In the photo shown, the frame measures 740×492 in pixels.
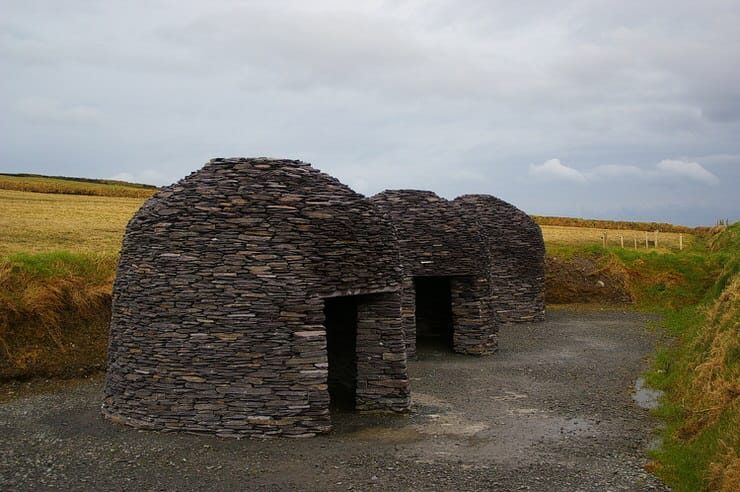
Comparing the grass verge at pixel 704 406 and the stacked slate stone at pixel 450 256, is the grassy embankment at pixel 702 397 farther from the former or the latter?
the stacked slate stone at pixel 450 256

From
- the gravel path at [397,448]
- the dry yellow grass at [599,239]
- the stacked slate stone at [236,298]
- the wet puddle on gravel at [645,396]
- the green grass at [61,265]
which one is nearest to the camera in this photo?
the gravel path at [397,448]

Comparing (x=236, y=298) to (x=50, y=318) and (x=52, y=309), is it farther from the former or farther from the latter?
(x=52, y=309)

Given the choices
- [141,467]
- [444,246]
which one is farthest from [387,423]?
[444,246]

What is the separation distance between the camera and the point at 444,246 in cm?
2028

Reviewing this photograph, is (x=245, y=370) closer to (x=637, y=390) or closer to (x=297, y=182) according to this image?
(x=297, y=182)

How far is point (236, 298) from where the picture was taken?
468 inches

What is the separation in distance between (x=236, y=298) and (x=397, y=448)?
3799 millimetres

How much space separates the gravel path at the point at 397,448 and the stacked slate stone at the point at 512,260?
9644 mm

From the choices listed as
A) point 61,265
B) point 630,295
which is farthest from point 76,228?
point 630,295

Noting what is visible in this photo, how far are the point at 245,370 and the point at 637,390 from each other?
9670 mm

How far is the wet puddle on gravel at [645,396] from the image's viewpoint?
14.7 meters

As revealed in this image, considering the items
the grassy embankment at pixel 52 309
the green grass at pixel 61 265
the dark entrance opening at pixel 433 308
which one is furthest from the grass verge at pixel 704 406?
the green grass at pixel 61 265

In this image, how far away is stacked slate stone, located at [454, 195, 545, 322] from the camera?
87.1 feet

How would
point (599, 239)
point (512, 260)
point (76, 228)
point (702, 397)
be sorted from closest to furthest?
1. point (702, 397)
2. point (512, 260)
3. point (76, 228)
4. point (599, 239)
